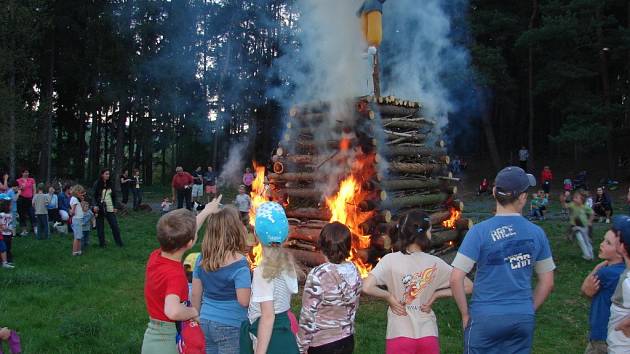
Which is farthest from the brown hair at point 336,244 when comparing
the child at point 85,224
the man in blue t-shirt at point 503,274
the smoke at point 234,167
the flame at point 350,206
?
the smoke at point 234,167

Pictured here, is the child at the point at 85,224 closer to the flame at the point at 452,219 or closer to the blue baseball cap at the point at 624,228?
the flame at the point at 452,219

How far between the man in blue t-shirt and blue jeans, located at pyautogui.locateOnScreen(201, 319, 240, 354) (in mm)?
1620

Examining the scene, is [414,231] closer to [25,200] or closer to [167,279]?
[167,279]

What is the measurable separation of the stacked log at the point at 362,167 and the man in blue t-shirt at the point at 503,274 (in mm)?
5942

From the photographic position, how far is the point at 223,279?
12.5 feet

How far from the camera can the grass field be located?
6.61m

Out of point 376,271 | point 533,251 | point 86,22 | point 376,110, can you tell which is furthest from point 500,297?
point 86,22

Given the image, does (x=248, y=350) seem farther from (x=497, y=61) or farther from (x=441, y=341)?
(x=497, y=61)

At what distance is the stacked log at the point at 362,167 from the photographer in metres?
10.3

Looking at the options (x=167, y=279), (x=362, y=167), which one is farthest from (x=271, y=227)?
(x=362, y=167)

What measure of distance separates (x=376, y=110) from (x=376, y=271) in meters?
7.00

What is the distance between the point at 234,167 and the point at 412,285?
104 feet

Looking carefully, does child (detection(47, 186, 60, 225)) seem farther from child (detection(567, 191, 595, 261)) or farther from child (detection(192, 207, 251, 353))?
child (detection(567, 191, 595, 261))

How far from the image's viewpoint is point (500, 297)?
371cm
